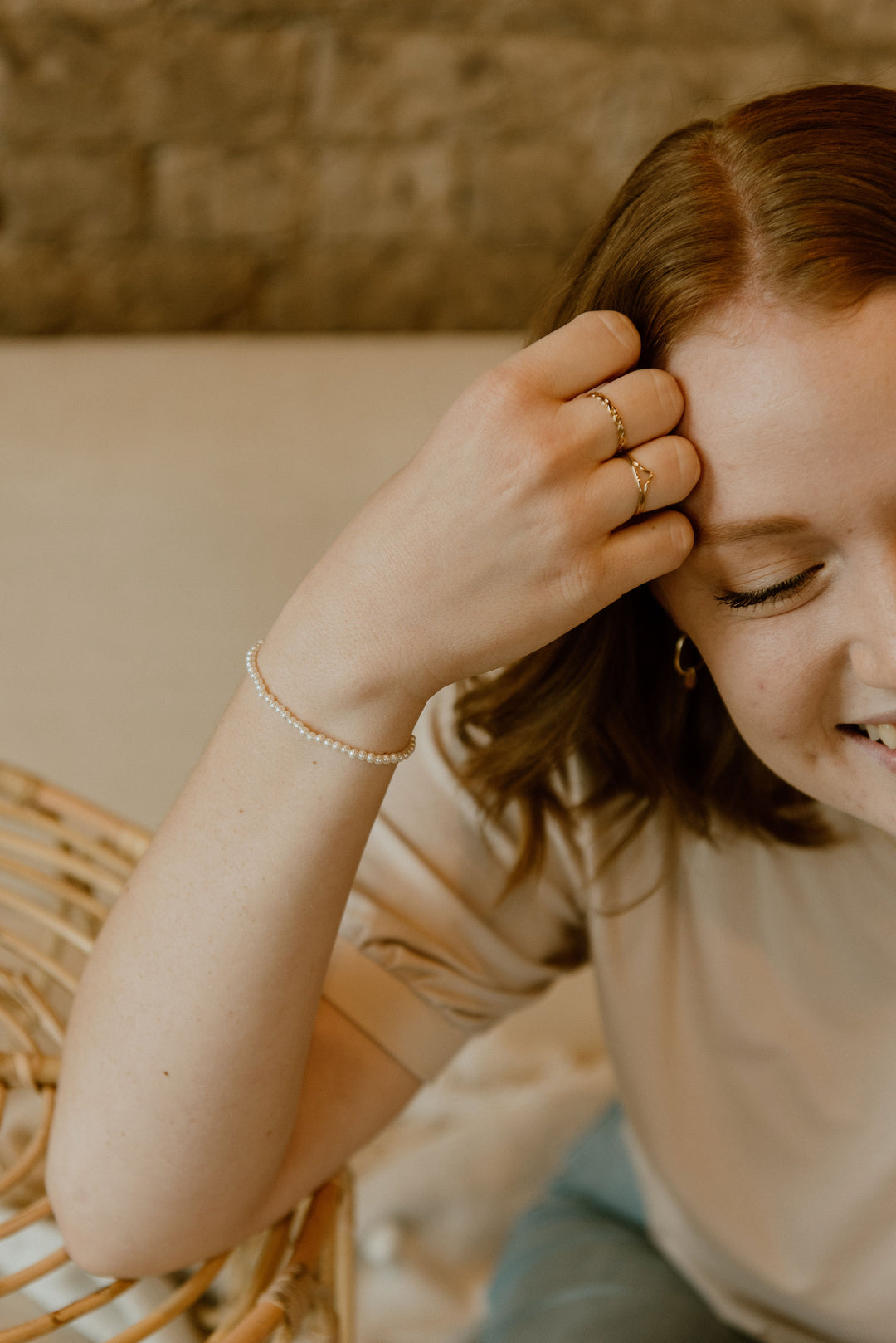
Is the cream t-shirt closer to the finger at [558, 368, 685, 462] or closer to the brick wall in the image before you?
the finger at [558, 368, 685, 462]

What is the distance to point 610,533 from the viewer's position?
671 millimetres

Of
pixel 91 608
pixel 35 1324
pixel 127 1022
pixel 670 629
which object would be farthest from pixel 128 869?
pixel 91 608

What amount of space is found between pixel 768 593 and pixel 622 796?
27 centimetres

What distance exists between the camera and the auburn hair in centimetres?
66

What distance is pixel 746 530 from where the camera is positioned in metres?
0.68

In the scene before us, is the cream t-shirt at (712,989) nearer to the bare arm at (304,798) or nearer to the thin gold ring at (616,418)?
the bare arm at (304,798)

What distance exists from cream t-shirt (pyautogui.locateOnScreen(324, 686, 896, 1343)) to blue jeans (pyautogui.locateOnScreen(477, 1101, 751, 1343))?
8 centimetres

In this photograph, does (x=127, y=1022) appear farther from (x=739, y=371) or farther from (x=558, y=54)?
(x=558, y=54)

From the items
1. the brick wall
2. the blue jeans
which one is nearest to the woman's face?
the blue jeans

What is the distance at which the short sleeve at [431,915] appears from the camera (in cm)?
87

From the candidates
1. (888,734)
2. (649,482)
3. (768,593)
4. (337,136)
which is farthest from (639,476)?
(337,136)

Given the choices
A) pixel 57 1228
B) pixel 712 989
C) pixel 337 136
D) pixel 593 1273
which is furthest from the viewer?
pixel 337 136

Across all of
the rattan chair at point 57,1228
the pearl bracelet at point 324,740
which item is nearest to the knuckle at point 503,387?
the pearl bracelet at point 324,740

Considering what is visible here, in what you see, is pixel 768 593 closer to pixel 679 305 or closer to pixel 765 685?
pixel 765 685
